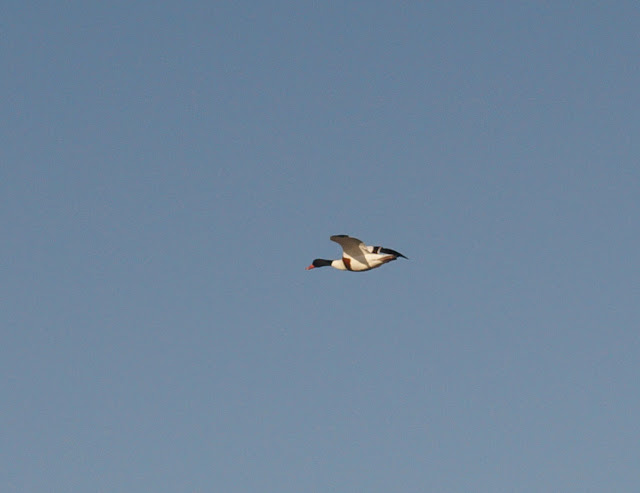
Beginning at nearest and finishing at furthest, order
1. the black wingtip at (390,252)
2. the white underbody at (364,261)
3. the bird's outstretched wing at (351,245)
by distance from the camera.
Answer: the bird's outstretched wing at (351,245) → the black wingtip at (390,252) → the white underbody at (364,261)

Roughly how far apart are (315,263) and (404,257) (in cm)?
1241

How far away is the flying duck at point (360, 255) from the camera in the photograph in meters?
79.6

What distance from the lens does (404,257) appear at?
259ft

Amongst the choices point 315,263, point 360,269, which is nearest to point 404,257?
point 360,269

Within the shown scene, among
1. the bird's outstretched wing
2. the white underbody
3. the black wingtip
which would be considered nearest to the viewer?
the bird's outstretched wing

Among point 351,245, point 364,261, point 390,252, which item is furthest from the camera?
point 364,261

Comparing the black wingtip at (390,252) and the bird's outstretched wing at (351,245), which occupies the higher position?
the bird's outstretched wing at (351,245)

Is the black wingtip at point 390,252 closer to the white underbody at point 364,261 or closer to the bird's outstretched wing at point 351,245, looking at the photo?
the white underbody at point 364,261

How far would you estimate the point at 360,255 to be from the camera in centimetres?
8162

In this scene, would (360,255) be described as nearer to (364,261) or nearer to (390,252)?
(364,261)

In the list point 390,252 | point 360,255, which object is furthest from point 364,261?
point 390,252

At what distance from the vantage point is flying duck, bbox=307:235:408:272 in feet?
261

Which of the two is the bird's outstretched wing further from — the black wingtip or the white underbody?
the black wingtip

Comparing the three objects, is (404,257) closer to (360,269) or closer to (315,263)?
(360,269)
